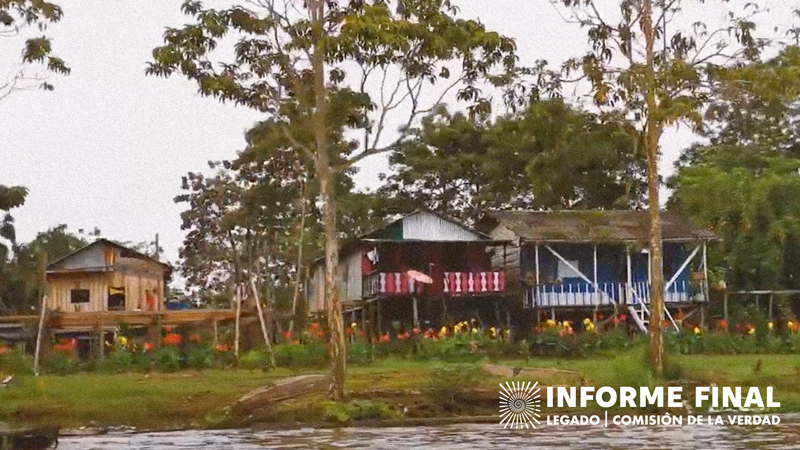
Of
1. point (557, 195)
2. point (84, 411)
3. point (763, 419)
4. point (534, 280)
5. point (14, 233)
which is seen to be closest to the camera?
point (763, 419)

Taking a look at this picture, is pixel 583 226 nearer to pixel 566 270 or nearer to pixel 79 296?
pixel 566 270

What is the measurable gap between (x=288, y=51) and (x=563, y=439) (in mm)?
8981

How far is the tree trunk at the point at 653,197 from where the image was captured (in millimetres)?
24125

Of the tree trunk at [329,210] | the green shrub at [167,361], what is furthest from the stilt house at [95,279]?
the tree trunk at [329,210]

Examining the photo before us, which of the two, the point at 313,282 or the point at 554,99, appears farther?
the point at 313,282

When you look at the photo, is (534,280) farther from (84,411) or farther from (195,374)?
(84,411)

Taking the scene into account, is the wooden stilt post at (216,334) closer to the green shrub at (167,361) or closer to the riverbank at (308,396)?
the green shrub at (167,361)

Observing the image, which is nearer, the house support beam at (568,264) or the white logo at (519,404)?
the white logo at (519,404)

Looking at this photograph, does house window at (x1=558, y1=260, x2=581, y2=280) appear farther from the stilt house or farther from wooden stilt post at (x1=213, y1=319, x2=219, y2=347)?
wooden stilt post at (x1=213, y1=319, x2=219, y2=347)

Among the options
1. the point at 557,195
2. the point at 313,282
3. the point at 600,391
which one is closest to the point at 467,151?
the point at 557,195

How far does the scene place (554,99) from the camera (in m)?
24.8

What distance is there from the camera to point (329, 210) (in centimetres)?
2230

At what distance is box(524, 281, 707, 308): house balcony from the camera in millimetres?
44750

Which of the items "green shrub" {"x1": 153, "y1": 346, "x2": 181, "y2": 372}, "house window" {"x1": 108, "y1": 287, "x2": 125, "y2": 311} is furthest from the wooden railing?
"green shrub" {"x1": 153, "y1": 346, "x2": 181, "y2": 372}
